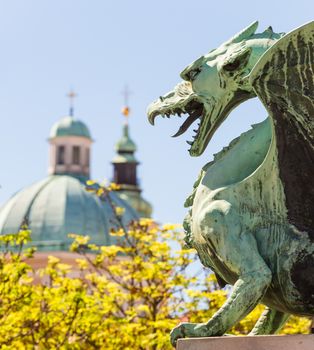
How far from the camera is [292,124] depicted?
5508 mm

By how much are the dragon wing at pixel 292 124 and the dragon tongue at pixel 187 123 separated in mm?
766

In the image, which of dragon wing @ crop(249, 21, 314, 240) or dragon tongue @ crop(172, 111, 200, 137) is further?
dragon tongue @ crop(172, 111, 200, 137)

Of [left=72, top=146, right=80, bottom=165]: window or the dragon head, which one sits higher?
[left=72, top=146, right=80, bottom=165]: window

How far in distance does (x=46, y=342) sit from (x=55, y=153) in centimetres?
4267

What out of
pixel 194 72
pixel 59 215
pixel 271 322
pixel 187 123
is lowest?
pixel 271 322

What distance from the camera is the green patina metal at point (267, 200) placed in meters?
5.39

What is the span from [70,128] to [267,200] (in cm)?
5286

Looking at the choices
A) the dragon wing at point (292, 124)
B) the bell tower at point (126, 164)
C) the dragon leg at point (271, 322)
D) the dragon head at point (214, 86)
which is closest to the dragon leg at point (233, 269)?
the dragon wing at point (292, 124)

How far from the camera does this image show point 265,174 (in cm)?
557

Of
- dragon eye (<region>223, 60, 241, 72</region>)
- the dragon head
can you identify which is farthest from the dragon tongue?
dragon eye (<region>223, 60, 241, 72</region>)

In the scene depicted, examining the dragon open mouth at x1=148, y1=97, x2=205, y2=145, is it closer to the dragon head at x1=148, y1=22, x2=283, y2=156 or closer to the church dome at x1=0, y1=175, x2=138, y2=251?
the dragon head at x1=148, y1=22, x2=283, y2=156

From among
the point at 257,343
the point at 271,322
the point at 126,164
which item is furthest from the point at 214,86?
the point at 126,164

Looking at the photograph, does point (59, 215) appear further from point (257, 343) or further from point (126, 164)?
point (257, 343)

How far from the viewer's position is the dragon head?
232 inches
